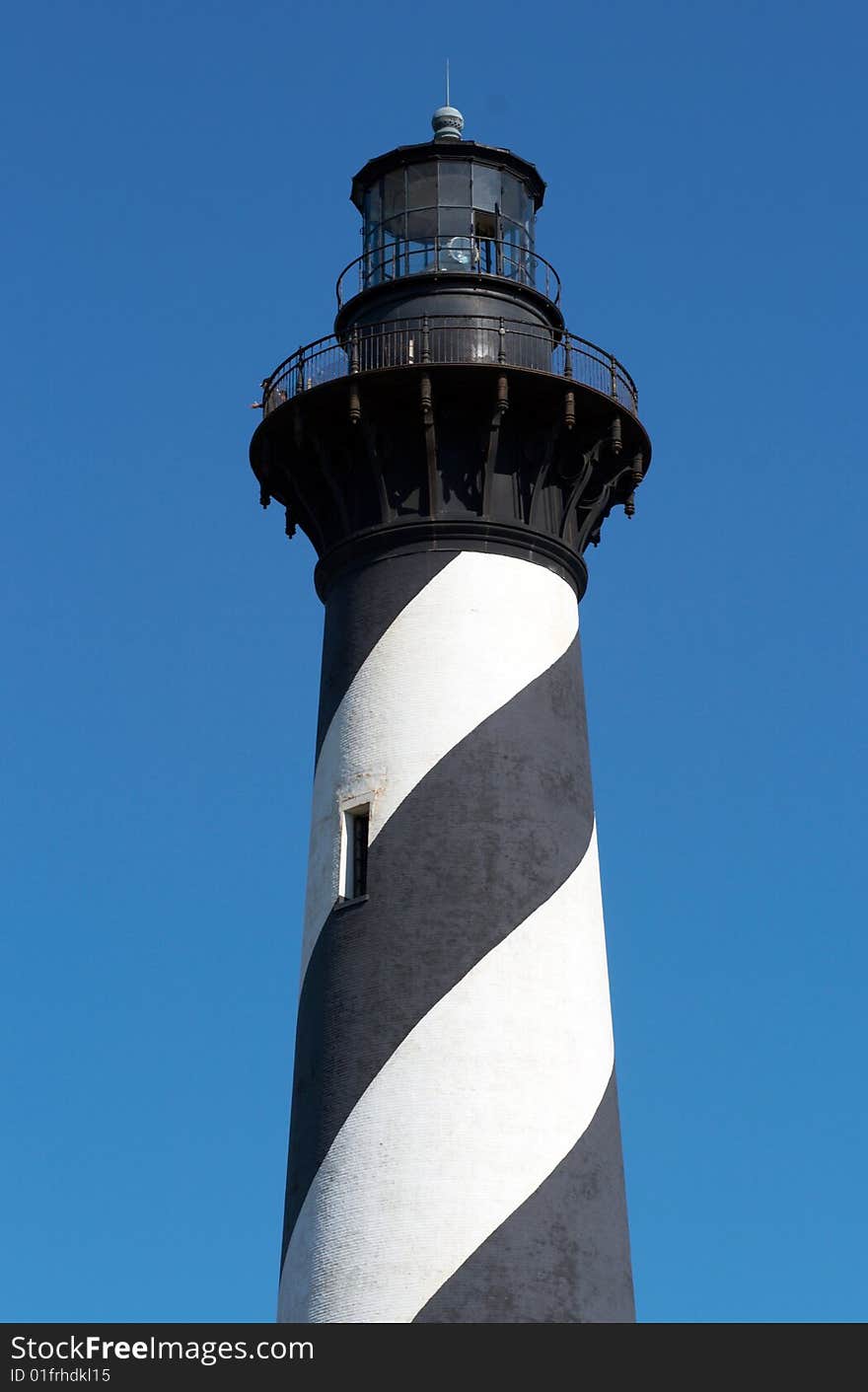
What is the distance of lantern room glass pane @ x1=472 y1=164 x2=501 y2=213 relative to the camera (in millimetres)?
26172

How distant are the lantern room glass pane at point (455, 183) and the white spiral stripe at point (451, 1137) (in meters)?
8.47

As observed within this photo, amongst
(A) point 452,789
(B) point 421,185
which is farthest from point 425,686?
(B) point 421,185

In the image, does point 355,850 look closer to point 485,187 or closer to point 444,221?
point 444,221

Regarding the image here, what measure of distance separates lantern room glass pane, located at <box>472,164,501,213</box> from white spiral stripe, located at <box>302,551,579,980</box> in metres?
4.64

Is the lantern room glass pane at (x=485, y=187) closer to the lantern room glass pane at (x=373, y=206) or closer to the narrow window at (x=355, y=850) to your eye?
the lantern room glass pane at (x=373, y=206)

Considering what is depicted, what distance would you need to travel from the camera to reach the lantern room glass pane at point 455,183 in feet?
85.7

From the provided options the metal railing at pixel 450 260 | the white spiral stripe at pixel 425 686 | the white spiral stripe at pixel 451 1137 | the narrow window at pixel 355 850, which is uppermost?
the metal railing at pixel 450 260

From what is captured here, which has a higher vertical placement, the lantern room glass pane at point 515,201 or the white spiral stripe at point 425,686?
the lantern room glass pane at point 515,201

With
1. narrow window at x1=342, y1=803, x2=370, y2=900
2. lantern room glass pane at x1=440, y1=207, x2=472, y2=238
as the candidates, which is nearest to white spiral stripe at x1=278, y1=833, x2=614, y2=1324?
narrow window at x1=342, y1=803, x2=370, y2=900

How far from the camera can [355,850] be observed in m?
23.3

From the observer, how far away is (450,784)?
22.9 m

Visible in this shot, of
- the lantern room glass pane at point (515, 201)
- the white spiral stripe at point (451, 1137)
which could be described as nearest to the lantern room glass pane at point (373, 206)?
the lantern room glass pane at point (515, 201)

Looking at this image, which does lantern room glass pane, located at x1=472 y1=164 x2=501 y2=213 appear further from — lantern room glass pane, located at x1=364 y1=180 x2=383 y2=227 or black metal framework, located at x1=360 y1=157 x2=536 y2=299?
lantern room glass pane, located at x1=364 y1=180 x2=383 y2=227
